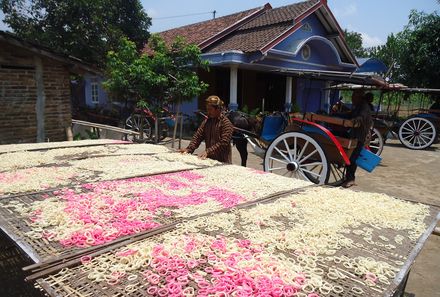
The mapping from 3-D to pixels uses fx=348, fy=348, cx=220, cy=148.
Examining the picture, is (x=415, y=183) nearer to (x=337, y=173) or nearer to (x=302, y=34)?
(x=337, y=173)

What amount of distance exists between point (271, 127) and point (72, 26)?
1292cm

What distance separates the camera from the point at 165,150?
533 cm

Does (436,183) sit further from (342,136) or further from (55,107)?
(55,107)

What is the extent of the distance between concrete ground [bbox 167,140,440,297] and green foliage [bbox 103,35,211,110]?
94.9 inches

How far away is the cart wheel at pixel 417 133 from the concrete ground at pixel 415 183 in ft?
0.94

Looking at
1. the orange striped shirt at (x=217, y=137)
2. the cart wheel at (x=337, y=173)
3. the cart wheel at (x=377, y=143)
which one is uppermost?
the orange striped shirt at (x=217, y=137)

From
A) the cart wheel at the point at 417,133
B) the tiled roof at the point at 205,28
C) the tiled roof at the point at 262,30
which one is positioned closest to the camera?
the cart wheel at the point at 417,133

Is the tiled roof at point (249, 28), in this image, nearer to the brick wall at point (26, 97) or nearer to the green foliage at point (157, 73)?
the green foliage at point (157, 73)

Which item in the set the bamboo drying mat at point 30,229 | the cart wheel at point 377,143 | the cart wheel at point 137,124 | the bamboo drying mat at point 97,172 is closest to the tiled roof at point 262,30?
the cart wheel at point 137,124

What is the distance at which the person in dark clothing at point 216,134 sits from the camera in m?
4.98

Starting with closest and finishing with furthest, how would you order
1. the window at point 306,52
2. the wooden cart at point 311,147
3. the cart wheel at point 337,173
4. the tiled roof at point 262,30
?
the wooden cart at point 311,147 → the cart wheel at point 337,173 → the tiled roof at point 262,30 → the window at point 306,52

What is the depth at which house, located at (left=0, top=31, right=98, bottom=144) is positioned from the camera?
7352 mm

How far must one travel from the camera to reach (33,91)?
7.81 meters

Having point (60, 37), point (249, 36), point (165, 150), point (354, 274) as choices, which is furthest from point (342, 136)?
point (60, 37)
